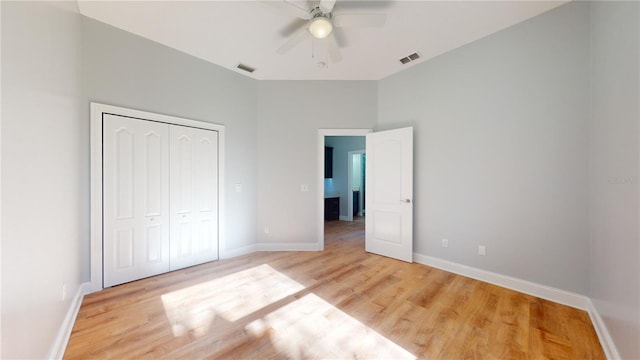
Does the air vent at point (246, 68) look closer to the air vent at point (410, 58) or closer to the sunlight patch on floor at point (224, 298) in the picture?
the air vent at point (410, 58)

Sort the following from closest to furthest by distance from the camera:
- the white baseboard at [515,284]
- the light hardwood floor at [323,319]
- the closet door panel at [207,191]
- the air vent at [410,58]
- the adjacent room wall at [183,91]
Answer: the light hardwood floor at [323,319] → the white baseboard at [515,284] → the adjacent room wall at [183,91] → the air vent at [410,58] → the closet door panel at [207,191]

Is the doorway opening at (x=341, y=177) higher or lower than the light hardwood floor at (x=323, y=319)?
higher

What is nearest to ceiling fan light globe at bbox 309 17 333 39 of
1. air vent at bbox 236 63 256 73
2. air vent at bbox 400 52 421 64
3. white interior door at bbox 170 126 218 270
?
air vent at bbox 400 52 421 64

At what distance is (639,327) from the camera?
131 cm

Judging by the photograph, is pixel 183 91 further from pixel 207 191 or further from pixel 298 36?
pixel 298 36

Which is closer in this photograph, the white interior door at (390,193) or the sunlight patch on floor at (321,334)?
the sunlight patch on floor at (321,334)

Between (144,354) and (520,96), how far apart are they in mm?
4247

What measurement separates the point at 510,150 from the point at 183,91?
4233 millimetres

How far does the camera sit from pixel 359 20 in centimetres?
218

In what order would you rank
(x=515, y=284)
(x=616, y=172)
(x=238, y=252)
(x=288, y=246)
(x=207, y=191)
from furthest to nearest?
(x=288, y=246) → (x=238, y=252) → (x=207, y=191) → (x=515, y=284) → (x=616, y=172)

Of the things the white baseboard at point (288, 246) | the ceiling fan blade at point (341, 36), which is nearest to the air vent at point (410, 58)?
the ceiling fan blade at point (341, 36)

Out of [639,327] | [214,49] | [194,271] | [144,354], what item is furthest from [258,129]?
[639,327]

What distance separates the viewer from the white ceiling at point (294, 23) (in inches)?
94.3

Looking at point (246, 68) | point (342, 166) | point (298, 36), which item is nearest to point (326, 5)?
point (298, 36)
